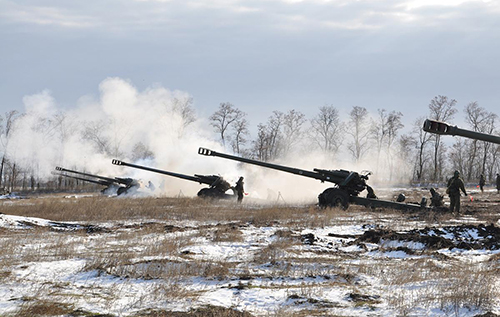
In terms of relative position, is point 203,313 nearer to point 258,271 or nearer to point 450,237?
point 258,271

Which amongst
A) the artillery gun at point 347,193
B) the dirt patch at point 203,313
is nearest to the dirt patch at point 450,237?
the dirt patch at point 203,313

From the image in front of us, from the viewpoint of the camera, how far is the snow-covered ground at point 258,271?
6.13 metres

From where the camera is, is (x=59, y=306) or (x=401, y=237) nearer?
(x=59, y=306)

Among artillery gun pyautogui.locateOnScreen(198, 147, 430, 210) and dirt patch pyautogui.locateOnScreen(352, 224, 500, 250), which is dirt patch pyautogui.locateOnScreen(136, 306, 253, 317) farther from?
artillery gun pyautogui.locateOnScreen(198, 147, 430, 210)

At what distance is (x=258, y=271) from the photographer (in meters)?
8.12

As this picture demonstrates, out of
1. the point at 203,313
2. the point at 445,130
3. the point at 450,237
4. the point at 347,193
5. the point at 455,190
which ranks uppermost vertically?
the point at 445,130

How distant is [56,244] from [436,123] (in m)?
8.34

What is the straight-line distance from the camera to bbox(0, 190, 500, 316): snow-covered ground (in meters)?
6.13

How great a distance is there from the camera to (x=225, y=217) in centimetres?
1764

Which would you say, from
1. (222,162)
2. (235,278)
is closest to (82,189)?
(222,162)

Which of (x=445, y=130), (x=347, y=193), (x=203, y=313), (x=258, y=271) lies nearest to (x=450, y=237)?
(x=445, y=130)

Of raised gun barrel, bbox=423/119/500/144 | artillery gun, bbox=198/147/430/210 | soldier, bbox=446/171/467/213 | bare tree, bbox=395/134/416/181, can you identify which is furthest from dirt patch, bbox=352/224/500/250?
bare tree, bbox=395/134/416/181

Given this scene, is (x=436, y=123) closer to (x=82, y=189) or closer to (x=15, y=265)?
(x=15, y=265)

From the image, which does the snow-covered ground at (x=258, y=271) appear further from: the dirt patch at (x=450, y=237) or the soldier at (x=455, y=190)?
the soldier at (x=455, y=190)
